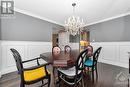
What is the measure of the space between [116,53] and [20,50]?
389 cm

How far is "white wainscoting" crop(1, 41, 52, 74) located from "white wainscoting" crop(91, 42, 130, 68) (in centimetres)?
280

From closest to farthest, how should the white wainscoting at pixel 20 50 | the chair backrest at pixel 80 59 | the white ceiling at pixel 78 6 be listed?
the chair backrest at pixel 80 59, the white wainscoting at pixel 20 50, the white ceiling at pixel 78 6

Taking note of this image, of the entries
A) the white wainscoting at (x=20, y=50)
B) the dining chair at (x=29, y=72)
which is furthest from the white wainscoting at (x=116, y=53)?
the dining chair at (x=29, y=72)

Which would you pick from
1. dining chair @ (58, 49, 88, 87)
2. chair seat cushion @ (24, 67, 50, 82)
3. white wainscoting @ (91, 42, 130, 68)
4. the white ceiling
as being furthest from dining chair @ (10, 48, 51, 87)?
white wainscoting @ (91, 42, 130, 68)

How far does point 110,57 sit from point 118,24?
1.50m

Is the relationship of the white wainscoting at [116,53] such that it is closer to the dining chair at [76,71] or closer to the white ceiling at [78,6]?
the white ceiling at [78,6]

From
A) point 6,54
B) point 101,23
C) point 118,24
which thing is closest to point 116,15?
point 118,24

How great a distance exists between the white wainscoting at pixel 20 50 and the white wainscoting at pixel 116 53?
2.80 m

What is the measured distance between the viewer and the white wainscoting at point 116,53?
12.7 feet

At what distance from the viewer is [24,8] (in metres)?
3.61

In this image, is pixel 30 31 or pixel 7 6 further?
pixel 30 31

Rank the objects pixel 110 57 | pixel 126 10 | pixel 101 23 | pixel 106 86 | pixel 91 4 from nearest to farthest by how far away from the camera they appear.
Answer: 1. pixel 106 86
2. pixel 91 4
3. pixel 126 10
4. pixel 110 57
5. pixel 101 23

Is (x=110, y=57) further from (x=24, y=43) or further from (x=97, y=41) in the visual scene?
(x=24, y=43)

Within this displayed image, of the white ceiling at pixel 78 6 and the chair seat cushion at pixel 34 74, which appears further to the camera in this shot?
the white ceiling at pixel 78 6
